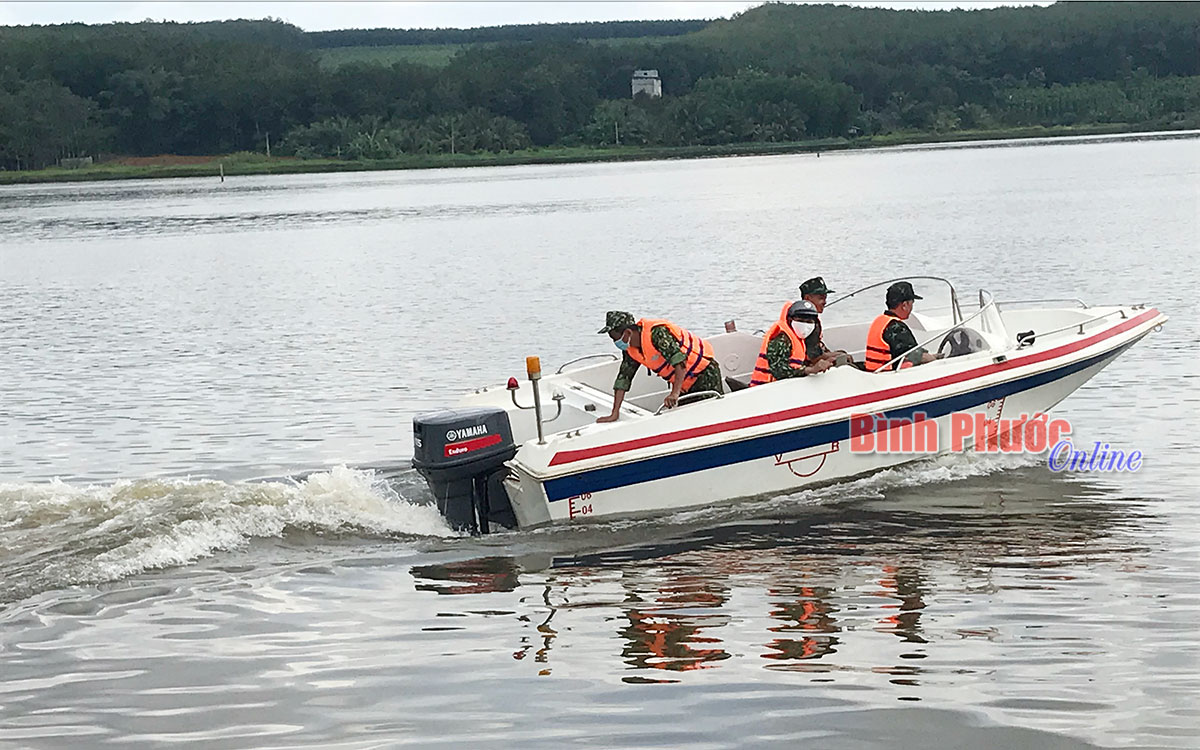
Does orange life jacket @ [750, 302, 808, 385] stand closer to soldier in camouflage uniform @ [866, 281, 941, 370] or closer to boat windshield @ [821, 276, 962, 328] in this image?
soldier in camouflage uniform @ [866, 281, 941, 370]

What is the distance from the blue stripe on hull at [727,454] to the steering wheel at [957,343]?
0.37 metres

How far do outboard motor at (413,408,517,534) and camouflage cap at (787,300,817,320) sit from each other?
230 cm

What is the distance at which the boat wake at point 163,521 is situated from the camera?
372 inches

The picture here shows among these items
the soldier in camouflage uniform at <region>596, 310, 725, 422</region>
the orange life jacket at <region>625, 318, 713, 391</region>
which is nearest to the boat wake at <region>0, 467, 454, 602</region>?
the soldier in camouflage uniform at <region>596, 310, 725, 422</region>

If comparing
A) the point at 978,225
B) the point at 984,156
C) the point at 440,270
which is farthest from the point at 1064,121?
the point at 440,270

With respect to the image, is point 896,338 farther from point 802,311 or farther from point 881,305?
point 881,305

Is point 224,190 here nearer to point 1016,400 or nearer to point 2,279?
point 2,279

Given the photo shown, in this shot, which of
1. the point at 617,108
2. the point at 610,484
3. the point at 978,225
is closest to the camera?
the point at 610,484

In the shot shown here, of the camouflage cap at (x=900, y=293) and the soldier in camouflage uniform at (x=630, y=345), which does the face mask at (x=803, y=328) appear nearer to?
the camouflage cap at (x=900, y=293)

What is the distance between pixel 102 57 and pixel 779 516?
542 feet

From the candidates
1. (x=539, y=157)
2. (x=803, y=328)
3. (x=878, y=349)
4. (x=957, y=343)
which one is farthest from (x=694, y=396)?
(x=539, y=157)

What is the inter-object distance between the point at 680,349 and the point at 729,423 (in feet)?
2.18

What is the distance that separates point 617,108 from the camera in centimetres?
15575

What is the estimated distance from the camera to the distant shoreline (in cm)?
13912
